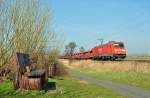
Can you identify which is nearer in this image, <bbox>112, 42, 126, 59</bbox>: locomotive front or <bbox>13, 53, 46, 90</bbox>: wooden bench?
<bbox>13, 53, 46, 90</bbox>: wooden bench

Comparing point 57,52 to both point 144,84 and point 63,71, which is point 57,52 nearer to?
point 63,71

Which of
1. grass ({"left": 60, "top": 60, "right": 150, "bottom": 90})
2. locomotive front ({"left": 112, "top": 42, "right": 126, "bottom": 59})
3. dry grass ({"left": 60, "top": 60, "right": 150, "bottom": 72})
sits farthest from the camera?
locomotive front ({"left": 112, "top": 42, "right": 126, "bottom": 59})

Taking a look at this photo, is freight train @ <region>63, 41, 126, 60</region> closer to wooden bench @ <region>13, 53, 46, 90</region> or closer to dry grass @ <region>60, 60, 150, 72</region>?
dry grass @ <region>60, 60, 150, 72</region>

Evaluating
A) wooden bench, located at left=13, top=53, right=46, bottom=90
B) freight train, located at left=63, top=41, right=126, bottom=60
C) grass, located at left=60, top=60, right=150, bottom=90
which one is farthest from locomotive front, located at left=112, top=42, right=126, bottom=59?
wooden bench, located at left=13, top=53, right=46, bottom=90

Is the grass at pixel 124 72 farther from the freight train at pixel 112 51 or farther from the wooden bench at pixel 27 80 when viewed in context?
the wooden bench at pixel 27 80

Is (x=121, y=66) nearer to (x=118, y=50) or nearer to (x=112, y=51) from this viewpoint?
(x=112, y=51)

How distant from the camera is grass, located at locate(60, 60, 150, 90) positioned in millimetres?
26166

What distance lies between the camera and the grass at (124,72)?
2617 cm

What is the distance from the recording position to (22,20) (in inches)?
814

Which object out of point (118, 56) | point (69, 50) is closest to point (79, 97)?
point (118, 56)

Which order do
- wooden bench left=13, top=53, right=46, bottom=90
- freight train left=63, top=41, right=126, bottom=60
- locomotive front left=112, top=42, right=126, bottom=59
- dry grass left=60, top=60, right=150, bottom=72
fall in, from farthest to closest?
1. freight train left=63, top=41, right=126, bottom=60
2. locomotive front left=112, top=42, right=126, bottom=59
3. dry grass left=60, top=60, right=150, bottom=72
4. wooden bench left=13, top=53, right=46, bottom=90

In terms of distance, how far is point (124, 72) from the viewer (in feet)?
117

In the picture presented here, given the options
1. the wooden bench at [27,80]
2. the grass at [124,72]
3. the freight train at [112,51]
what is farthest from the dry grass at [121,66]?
the wooden bench at [27,80]

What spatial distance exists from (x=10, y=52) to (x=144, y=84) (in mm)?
9511
